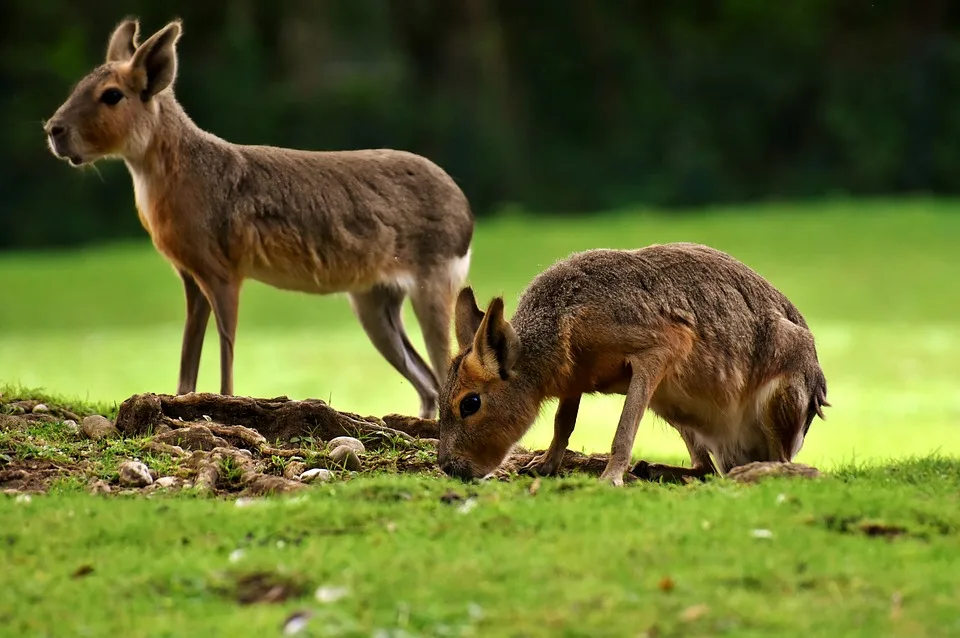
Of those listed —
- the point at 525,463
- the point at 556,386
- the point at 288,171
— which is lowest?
the point at 525,463

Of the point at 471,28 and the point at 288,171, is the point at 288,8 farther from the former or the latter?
the point at 288,171

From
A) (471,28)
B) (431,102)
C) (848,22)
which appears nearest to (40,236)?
(431,102)

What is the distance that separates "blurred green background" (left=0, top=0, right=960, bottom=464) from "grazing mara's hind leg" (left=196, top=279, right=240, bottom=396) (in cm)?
1184

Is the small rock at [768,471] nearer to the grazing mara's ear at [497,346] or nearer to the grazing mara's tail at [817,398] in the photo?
the grazing mara's tail at [817,398]

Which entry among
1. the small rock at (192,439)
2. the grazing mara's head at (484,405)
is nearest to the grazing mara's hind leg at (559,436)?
the grazing mara's head at (484,405)

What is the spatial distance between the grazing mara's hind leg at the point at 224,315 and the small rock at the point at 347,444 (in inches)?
58.3

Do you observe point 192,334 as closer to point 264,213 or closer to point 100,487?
point 264,213

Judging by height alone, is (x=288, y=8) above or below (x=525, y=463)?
above

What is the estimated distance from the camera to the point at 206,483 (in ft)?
20.5

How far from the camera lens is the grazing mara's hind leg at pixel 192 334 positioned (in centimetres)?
860

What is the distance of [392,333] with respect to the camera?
30.9 ft

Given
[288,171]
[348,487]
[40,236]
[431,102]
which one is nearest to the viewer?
[348,487]

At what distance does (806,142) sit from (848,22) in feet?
15.6

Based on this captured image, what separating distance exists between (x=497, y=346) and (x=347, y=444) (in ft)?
3.88
